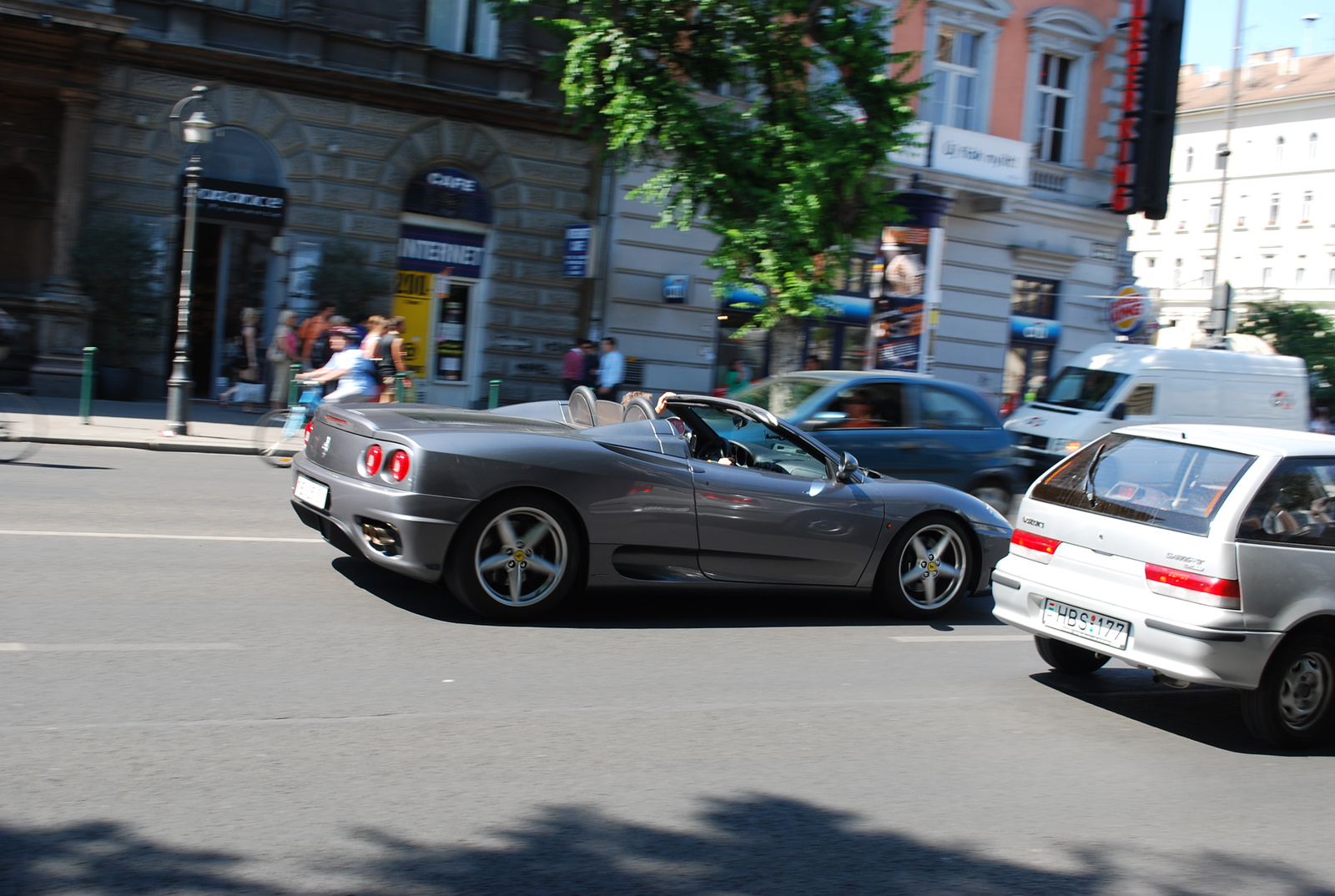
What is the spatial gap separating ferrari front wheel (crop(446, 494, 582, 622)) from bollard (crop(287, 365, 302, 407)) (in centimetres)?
1092

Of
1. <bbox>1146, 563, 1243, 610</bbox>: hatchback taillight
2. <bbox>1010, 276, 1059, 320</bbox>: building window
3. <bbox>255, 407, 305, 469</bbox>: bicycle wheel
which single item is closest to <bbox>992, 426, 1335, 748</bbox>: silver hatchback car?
<bbox>1146, 563, 1243, 610</bbox>: hatchback taillight

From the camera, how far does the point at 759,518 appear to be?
7160mm

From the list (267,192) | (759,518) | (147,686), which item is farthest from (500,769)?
→ (267,192)

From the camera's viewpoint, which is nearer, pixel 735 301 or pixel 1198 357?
pixel 1198 357

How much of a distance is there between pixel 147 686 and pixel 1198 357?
16.0 m

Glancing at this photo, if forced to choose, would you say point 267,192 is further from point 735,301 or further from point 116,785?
point 116,785

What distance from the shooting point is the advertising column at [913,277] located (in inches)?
773

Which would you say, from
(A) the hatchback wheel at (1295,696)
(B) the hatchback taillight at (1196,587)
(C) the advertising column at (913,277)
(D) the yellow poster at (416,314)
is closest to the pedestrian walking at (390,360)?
(D) the yellow poster at (416,314)

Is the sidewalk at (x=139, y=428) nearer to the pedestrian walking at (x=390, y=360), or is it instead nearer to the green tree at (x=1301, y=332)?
the pedestrian walking at (x=390, y=360)

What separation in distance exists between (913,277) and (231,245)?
36.6ft

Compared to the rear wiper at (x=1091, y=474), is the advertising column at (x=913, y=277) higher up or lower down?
higher up

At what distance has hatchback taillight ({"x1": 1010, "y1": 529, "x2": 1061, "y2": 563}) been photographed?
628 centimetres

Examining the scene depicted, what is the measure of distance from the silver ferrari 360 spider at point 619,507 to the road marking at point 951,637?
1.13 feet

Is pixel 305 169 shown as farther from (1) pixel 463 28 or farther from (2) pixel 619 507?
(2) pixel 619 507
